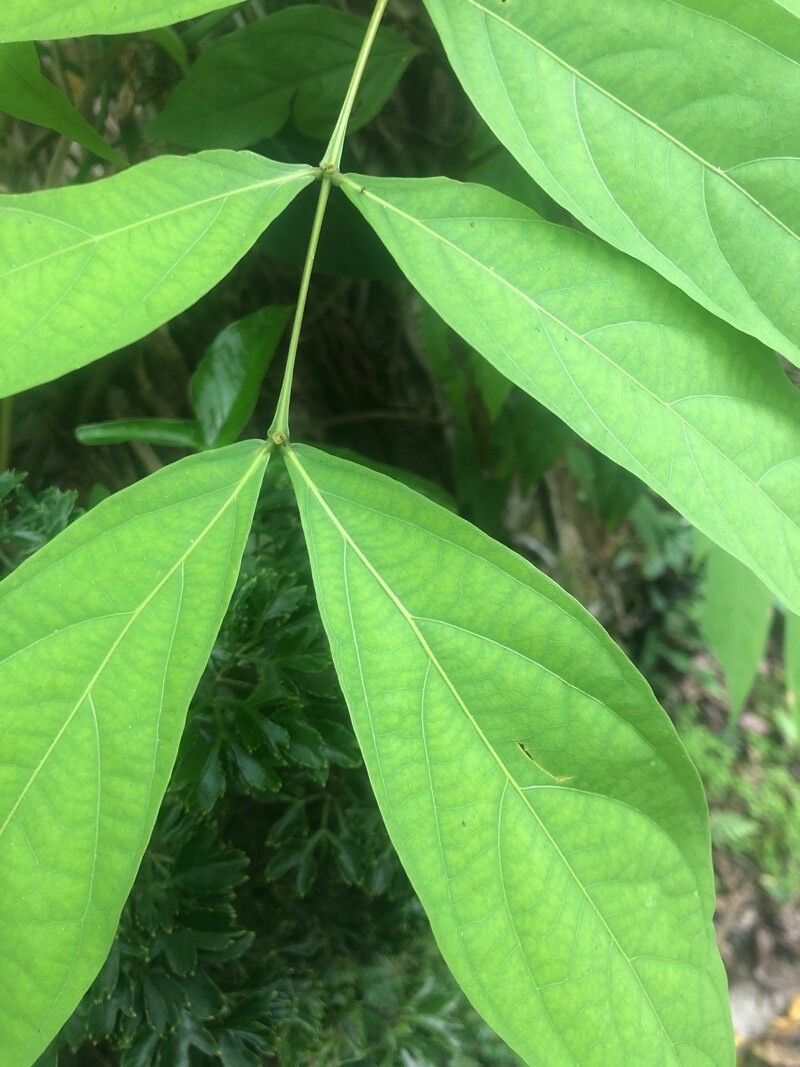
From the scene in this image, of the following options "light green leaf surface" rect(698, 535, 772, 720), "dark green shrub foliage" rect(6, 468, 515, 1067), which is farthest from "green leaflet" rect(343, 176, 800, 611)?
"light green leaf surface" rect(698, 535, 772, 720)

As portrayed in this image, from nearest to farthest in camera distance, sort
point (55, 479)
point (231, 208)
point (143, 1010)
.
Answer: point (231, 208) → point (143, 1010) → point (55, 479)

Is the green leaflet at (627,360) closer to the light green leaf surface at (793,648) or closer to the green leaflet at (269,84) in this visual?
the green leaflet at (269,84)

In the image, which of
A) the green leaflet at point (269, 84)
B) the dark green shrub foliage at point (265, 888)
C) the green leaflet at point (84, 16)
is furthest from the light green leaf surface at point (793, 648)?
the green leaflet at point (84, 16)

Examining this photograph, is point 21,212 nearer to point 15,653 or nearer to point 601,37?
point 15,653

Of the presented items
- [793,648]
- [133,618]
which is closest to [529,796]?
[133,618]

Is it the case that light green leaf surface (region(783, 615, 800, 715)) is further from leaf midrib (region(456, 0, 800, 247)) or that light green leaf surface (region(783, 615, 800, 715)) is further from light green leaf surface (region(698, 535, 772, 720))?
leaf midrib (region(456, 0, 800, 247))

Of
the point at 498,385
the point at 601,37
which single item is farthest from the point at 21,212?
the point at 498,385
